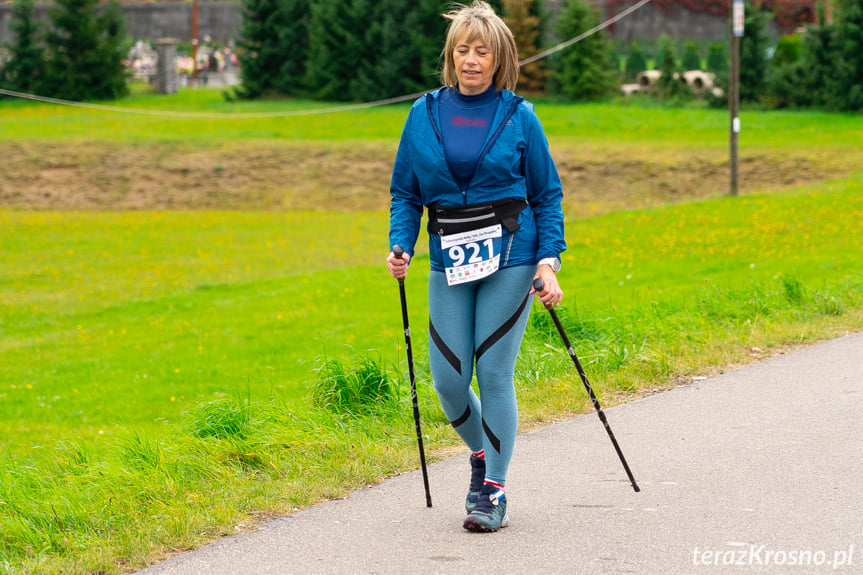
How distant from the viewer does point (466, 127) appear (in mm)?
4980

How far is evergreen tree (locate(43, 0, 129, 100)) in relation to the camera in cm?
5084

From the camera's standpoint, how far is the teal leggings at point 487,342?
5020 mm

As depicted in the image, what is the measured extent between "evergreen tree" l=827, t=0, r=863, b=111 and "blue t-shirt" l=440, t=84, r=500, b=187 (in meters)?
34.8

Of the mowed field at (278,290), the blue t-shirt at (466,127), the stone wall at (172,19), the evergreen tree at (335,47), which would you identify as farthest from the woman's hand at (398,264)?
the stone wall at (172,19)

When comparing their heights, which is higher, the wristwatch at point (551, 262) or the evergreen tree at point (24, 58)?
the evergreen tree at point (24, 58)

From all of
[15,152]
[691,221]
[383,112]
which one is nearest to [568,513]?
[691,221]

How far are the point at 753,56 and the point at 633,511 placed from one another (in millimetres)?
36856

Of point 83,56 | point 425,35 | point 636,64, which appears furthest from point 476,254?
point 83,56

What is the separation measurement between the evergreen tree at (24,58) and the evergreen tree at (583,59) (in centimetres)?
2266

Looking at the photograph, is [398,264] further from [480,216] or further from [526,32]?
[526,32]

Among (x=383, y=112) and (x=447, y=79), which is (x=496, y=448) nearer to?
(x=447, y=79)

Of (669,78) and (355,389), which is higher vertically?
(669,78)

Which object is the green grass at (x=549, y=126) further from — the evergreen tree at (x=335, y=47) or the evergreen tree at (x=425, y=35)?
the evergreen tree at (x=335, y=47)

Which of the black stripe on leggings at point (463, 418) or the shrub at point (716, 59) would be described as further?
the shrub at point (716, 59)
